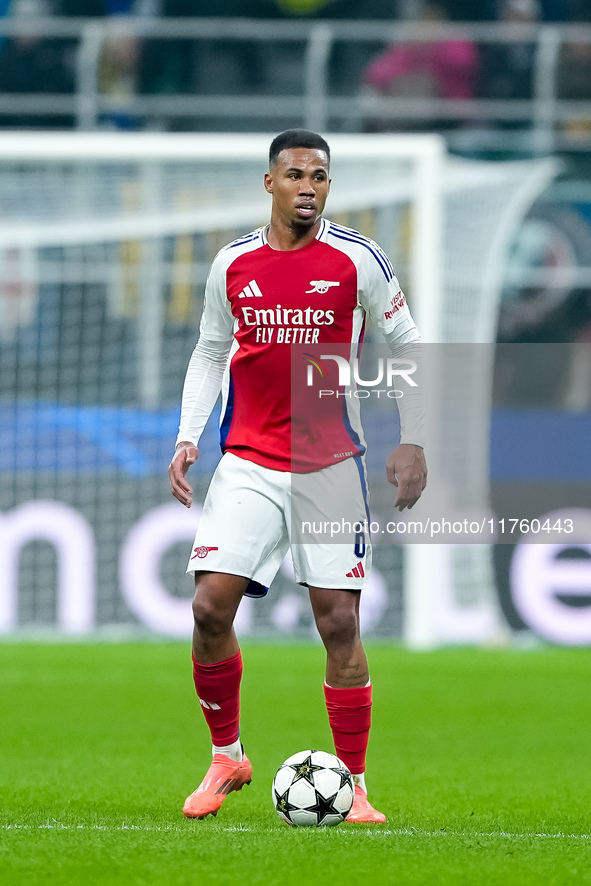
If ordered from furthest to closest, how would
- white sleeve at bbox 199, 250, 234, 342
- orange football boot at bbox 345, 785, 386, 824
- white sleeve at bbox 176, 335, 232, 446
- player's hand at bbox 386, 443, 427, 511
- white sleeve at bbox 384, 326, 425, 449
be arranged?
1. white sleeve at bbox 176, 335, 232, 446
2. white sleeve at bbox 199, 250, 234, 342
3. white sleeve at bbox 384, 326, 425, 449
4. player's hand at bbox 386, 443, 427, 511
5. orange football boot at bbox 345, 785, 386, 824

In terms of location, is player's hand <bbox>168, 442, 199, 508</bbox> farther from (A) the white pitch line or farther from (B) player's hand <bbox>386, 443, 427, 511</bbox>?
(A) the white pitch line

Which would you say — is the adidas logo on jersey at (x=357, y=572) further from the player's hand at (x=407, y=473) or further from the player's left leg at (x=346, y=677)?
the player's hand at (x=407, y=473)

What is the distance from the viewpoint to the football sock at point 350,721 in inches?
169

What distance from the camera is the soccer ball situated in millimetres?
4023

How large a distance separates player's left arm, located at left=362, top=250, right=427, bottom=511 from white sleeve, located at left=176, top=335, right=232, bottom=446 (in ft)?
1.78

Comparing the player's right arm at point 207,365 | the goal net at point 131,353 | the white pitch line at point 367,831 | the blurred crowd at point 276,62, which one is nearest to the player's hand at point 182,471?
the player's right arm at point 207,365

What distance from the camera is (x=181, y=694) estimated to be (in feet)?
25.8

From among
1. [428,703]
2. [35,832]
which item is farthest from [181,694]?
[35,832]

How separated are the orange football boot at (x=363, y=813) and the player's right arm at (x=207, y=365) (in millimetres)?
1136

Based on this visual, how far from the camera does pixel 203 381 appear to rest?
4605mm

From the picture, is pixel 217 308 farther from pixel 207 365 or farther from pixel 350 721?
pixel 350 721

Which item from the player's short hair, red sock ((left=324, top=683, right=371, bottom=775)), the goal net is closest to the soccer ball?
red sock ((left=324, top=683, right=371, bottom=775))

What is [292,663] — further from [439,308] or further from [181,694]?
[439,308]

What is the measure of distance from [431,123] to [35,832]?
939 centimetres
